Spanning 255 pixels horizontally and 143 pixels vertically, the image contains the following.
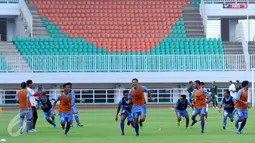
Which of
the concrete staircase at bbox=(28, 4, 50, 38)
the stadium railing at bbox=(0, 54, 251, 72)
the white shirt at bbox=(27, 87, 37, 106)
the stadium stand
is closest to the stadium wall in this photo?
the stadium railing at bbox=(0, 54, 251, 72)

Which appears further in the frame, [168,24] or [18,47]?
[168,24]

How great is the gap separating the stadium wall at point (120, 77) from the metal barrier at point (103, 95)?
3.39ft

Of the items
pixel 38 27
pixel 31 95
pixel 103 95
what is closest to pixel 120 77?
pixel 103 95

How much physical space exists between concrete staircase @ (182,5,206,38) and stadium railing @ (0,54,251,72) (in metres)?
6.23

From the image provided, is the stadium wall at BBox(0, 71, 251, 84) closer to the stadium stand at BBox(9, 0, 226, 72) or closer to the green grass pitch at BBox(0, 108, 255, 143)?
the stadium stand at BBox(9, 0, 226, 72)

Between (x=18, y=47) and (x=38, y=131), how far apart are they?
79.7 feet

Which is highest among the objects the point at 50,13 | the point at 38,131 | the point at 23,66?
the point at 50,13

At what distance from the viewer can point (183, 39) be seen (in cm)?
5275

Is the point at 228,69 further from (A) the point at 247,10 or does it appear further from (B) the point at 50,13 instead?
(B) the point at 50,13

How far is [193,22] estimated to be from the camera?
184 feet

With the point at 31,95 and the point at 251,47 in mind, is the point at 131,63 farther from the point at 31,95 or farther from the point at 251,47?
the point at 31,95

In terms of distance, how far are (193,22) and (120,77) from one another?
10314 millimetres

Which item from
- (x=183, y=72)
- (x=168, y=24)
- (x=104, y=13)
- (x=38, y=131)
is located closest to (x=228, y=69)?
(x=183, y=72)

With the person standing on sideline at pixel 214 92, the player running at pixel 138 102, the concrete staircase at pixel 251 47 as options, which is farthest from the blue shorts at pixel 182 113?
the concrete staircase at pixel 251 47
